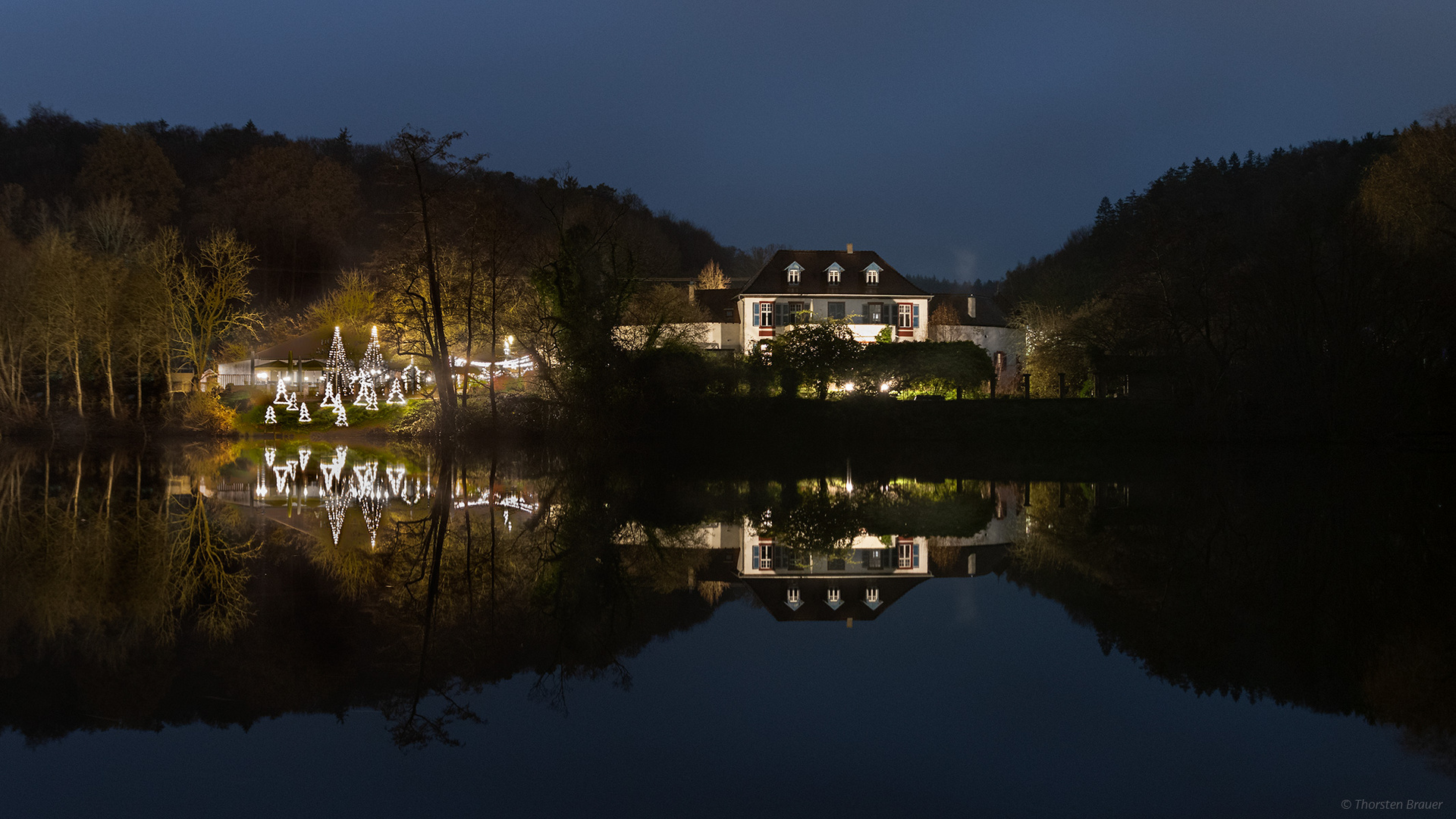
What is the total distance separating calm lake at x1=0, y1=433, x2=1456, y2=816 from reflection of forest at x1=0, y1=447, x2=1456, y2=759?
0.14 ft

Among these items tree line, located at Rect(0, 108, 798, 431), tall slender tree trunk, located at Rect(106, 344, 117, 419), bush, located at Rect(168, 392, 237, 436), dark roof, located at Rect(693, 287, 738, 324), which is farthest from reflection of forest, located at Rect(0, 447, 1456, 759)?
dark roof, located at Rect(693, 287, 738, 324)

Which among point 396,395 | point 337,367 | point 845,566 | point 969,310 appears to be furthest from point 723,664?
point 969,310

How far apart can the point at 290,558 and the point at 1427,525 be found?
1348cm

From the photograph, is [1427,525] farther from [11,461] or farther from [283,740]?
[11,461]

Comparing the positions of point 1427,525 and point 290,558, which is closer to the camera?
point 290,558

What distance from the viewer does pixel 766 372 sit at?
29734mm

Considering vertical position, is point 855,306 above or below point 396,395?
above

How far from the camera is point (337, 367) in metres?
34.8

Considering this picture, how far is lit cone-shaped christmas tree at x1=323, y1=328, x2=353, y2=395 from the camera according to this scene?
3428cm

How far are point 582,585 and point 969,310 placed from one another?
1885 inches

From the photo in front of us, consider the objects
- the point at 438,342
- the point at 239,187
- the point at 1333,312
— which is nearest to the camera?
the point at 1333,312

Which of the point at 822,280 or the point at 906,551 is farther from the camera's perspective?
the point at 822,280

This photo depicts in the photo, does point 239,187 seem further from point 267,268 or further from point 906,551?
point 906,551

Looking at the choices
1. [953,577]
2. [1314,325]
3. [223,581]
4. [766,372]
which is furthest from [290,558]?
[1314,325]
